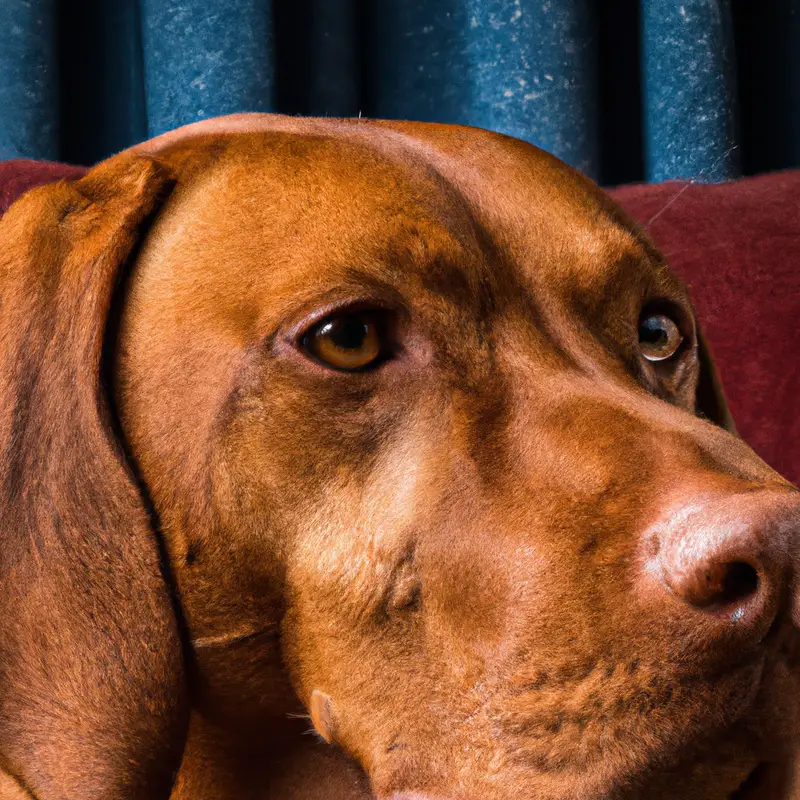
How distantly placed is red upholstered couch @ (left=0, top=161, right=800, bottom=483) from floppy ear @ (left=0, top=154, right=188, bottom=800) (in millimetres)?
1385

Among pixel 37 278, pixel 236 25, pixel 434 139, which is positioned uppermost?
pixel 236 25

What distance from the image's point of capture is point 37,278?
3.68 feet

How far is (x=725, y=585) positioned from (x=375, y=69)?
88.6 inches

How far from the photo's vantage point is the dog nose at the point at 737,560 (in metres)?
0.79

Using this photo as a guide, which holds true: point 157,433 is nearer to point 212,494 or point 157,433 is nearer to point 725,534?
point 212,494

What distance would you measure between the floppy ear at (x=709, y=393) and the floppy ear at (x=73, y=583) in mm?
890

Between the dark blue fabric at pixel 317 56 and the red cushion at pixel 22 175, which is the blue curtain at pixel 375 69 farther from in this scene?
the red cushion at pixel 22 175

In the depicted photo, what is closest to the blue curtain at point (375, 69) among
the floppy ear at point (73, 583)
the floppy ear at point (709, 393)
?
the floppy ear at point (709, 393)

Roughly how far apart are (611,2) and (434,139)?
1.79 meters

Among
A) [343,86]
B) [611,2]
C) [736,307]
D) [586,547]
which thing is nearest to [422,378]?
[586,547]

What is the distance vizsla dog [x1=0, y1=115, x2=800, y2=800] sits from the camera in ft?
2.83

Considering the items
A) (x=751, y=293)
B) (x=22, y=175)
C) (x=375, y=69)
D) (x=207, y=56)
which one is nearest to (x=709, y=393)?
(x=751, y=293)

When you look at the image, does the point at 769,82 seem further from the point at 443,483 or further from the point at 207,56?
the point at 443,483

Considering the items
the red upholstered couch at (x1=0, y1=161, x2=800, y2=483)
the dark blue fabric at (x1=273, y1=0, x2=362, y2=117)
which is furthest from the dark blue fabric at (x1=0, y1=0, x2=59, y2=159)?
the red upholstered couch at (x1=0, y1=161, x2=800, y2=483)
